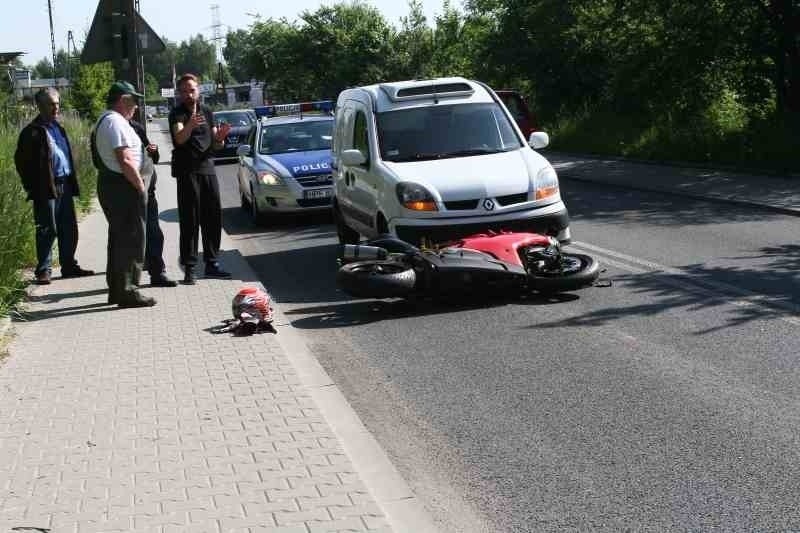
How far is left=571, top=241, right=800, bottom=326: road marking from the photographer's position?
957cm

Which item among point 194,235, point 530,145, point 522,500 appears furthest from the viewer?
point 530,145

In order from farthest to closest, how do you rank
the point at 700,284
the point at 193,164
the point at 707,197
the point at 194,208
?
the point at 707,197 → the point at 194,208 → the point at 193,164 → the point at 700,284

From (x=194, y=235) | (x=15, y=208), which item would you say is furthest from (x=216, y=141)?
(x=15, y=208)

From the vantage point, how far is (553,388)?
7465 millimetres

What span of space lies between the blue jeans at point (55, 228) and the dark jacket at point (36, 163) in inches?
4.7

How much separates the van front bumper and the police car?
6847mm

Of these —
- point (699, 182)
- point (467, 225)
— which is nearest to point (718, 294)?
point (467, 225)

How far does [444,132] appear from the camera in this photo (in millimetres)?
12750

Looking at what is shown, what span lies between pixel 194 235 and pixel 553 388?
552 cm

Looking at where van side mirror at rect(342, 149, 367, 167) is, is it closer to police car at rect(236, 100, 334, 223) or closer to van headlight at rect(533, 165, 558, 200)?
van headlight at rect(533, 165, 558, 200)

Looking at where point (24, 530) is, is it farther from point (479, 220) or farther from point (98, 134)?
point (479, 220)

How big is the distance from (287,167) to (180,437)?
40.3 ft

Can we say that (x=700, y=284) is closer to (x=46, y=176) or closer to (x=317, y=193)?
(x=46, y=176)

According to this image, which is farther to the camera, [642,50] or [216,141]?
[642,50]
